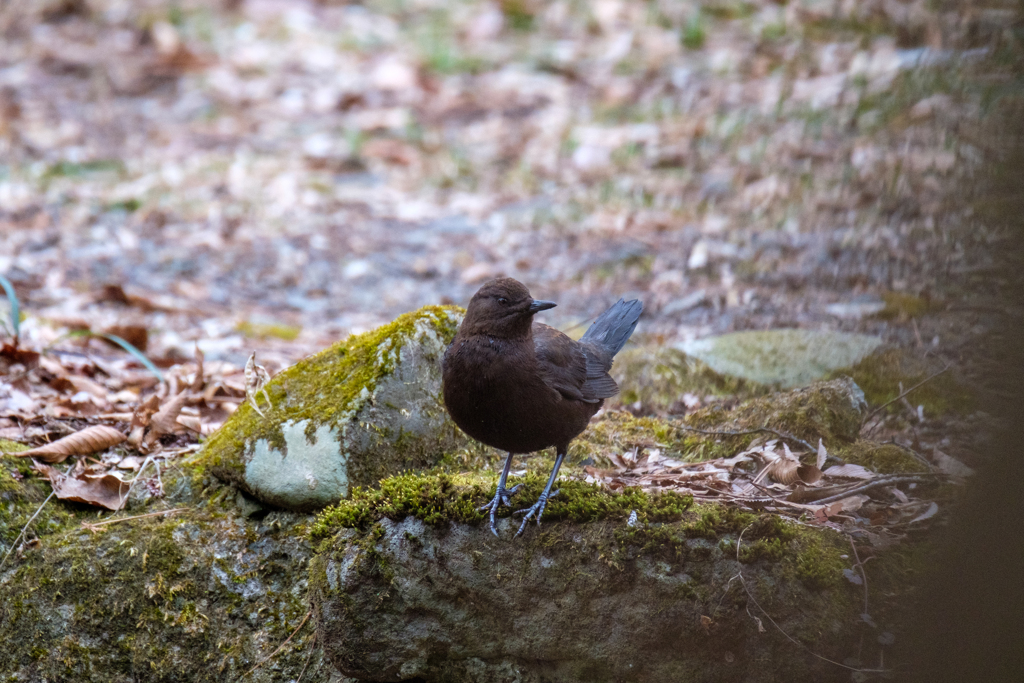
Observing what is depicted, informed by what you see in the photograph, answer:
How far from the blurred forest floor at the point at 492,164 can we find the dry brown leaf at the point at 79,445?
1.50 meters

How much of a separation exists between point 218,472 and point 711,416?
236 centimetres

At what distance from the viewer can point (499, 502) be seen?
3.11m

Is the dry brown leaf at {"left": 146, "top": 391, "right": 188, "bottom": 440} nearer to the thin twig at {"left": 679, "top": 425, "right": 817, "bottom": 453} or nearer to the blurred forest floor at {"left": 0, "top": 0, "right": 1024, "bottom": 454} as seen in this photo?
the blurred forest floor at {"left": 0, "top": 0, "right": 1024, "bottom": 454}

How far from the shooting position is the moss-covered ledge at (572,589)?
275 cm

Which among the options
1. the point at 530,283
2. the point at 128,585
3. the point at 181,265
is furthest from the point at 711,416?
the point at 181,265

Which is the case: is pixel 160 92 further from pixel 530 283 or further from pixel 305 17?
pixel 530 283

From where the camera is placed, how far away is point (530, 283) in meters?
7.55

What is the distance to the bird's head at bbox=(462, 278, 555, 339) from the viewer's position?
3271 mm

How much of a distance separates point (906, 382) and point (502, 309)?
7.97 feet

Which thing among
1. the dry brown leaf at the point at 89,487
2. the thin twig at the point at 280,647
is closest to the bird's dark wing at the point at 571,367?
the thin twig at the point at 280,647

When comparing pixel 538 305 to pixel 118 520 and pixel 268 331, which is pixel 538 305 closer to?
pixel 118 520

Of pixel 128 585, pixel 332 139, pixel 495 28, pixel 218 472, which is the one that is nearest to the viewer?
pixel 128 585

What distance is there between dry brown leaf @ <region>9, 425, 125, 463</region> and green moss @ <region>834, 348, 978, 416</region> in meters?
3.79

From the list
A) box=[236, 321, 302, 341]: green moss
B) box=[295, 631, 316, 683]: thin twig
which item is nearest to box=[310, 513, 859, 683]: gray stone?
box=[295, 631, 316, 683]: thin twig
